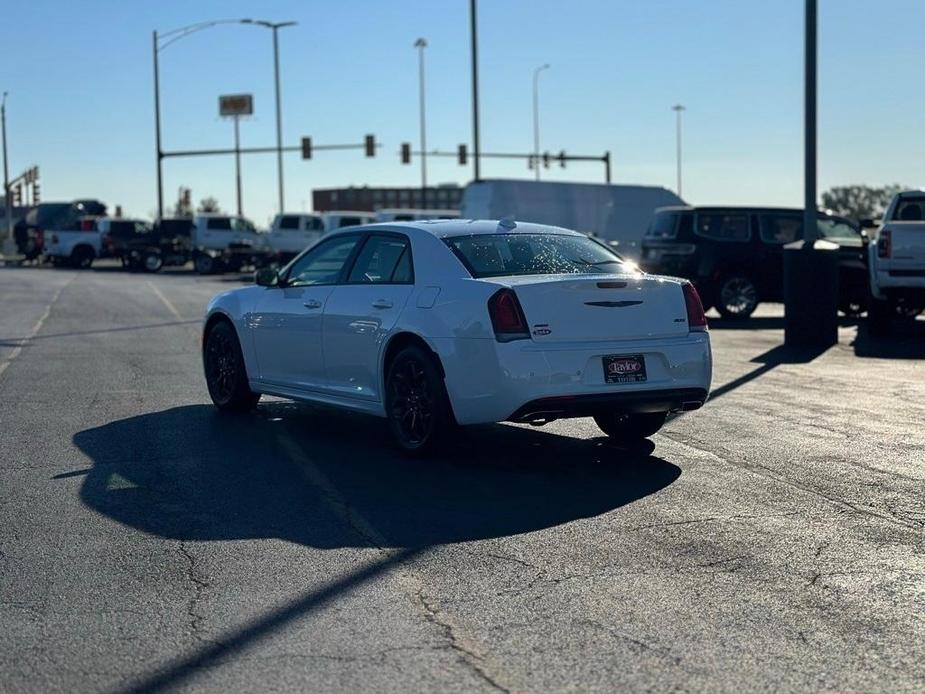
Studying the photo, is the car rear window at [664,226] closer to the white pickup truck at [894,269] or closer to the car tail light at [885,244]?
the white pickup truck at [894,269]

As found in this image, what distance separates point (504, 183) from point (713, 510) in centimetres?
3285

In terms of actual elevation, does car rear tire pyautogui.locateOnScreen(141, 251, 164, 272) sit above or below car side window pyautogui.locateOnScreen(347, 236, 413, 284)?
below

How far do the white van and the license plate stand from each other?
103 feet

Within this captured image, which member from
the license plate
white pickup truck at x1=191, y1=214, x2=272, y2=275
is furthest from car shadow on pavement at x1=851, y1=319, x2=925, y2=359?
white pickup truck at x1=191, y1=214, x2=272, y2=275

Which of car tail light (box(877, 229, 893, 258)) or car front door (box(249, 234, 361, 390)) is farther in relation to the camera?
car tail light (box(877, 229, 893, 258))

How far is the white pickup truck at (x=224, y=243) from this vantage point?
53938mm

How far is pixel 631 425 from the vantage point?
982 cm

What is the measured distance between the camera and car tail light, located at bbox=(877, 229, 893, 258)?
1920 centimetres

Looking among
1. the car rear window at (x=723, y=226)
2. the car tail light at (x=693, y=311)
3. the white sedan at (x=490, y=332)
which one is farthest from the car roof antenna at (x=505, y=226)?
the car rear window at (x=723, y=226)

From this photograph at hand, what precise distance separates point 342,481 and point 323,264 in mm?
2646

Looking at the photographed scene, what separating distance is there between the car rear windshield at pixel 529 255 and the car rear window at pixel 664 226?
1460 centimetres

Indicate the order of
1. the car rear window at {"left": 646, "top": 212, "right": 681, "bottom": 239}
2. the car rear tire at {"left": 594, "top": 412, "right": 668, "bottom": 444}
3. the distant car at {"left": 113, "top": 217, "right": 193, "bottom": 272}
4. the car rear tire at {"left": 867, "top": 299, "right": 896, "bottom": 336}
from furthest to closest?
the distant car at {"left": 113, "top": 217, "right": 193, "bottom": 272}
the car rear window at {"left": 646, "top": 212, "right": 681, "bottom": 239}
the car rear tire at {"left": 867, "top": 299, "right": 896, "bottom": 336}
the car rear tire at {"left": 594, "top": 412, "right": 668, "bottom": 444}

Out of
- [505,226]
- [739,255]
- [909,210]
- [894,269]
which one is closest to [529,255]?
[505,226]

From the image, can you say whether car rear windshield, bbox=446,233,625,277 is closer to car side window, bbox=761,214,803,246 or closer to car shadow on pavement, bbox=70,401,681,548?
car shadow on pavement, bbox=70,401,681,548
